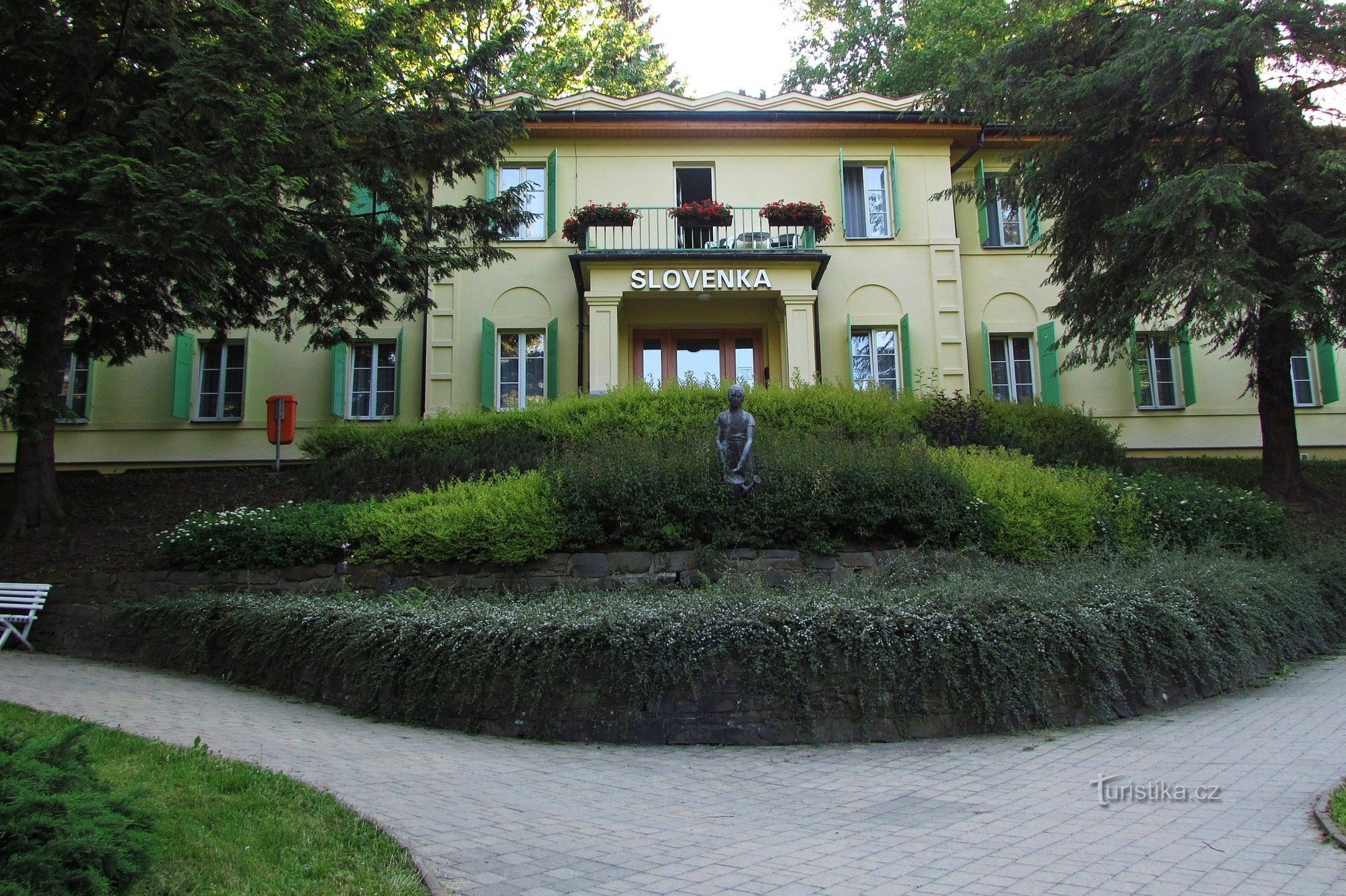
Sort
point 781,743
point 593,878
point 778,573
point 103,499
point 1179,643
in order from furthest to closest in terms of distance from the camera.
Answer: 1. point 103,499
2. point 778,573
3. point 1179,643
4. point 781,743
5. point 593,878

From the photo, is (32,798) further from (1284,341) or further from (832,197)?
(832,197)

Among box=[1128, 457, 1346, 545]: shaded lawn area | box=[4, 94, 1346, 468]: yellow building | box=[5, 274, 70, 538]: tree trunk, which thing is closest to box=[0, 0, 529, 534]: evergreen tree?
box=[5, 274, 70, 538]: tree trunk

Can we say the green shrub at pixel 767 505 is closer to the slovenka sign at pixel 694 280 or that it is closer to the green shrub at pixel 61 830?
the green shrub at pixel 61 830

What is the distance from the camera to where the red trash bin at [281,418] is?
16844 mm

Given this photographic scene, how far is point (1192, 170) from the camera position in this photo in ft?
48.8

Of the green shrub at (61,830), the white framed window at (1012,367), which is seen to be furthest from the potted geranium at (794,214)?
the green shrub at (61,830)

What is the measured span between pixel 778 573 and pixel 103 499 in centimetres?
1083

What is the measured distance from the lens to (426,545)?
10102 mm

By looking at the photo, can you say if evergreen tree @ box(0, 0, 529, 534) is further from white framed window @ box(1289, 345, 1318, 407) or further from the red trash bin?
white framed window @ box(1289, 345, 1318, 407)

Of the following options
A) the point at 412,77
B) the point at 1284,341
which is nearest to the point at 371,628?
the point at 412,77

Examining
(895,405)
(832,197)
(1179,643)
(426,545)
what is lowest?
(1179,643)

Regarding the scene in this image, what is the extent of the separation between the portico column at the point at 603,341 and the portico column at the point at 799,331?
11.0ft

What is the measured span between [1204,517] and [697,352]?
10.7m

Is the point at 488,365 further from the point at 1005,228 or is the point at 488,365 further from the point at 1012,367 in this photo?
the point at 1005,228
